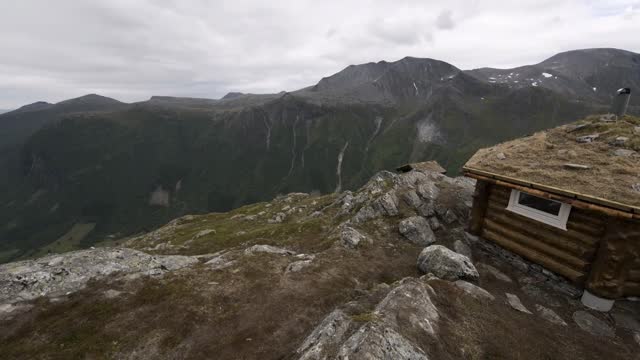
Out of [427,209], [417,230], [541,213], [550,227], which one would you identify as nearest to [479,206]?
[541,213]

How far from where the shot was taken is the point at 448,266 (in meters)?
15.7

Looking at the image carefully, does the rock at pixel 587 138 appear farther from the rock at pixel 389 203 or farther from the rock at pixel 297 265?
the rock at pixel 297 265

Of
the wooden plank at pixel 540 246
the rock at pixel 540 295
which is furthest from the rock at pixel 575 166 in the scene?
the rock at pixel 540 295

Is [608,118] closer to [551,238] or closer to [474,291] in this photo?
[551,238]

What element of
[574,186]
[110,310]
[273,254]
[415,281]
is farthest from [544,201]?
[110,310]

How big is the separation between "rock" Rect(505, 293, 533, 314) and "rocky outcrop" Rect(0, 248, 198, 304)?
18.0 meters

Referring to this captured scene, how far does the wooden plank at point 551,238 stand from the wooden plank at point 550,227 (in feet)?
0.27

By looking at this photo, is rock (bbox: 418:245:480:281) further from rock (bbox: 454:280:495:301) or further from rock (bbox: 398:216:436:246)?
rock (bbox: 398:216:436:246)

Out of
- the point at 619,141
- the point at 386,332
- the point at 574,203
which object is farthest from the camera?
the point at 619,141

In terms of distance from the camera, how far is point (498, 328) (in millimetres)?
11195

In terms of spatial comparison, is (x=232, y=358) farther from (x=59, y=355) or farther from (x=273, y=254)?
(x=273, y=254)

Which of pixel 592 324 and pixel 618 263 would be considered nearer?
pixel 592 324

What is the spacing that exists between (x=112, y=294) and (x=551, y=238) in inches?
895

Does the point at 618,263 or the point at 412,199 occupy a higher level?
the point at 618,263
